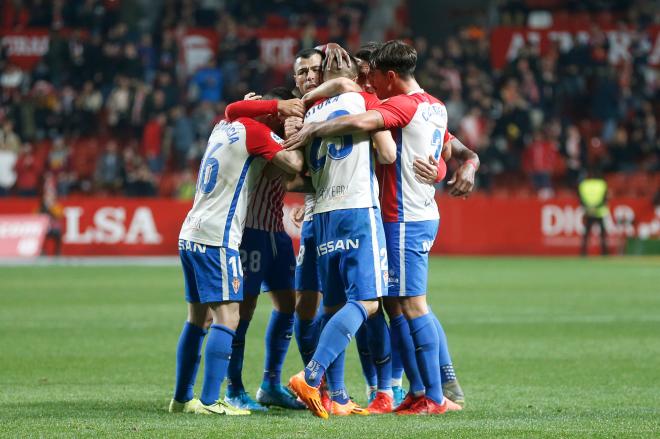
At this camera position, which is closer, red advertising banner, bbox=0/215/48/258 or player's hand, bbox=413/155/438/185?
player's hand, bbox=413/155/438/185

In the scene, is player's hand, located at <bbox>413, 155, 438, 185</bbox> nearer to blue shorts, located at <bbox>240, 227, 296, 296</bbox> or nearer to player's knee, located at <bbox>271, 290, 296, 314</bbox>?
blue shorts, located at <bbox>240, 227, 296, 296</bbox>

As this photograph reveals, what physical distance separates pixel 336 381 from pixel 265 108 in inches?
69.4

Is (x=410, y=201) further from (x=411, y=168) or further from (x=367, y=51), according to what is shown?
(x=367, y=51)

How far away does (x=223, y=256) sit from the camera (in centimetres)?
746

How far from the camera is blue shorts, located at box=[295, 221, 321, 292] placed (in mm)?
8023

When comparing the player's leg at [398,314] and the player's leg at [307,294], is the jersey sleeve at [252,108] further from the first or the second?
the player's leg at [398,314]

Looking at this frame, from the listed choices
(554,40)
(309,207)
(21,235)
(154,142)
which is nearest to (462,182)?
(309,207)

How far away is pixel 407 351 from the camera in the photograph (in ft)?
25.3

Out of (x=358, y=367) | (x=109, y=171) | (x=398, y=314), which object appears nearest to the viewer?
(x=398, y=314)

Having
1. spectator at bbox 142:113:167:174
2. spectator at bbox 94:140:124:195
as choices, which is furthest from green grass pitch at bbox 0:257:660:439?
spectator at bbox 142:113:167:174

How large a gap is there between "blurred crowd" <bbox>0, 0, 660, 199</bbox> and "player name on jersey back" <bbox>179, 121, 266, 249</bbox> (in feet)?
64.9

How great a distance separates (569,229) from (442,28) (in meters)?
8.61

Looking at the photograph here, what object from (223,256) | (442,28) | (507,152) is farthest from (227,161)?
(442,28)

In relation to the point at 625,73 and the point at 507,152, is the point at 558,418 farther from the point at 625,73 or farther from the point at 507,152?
the point at 625,73
